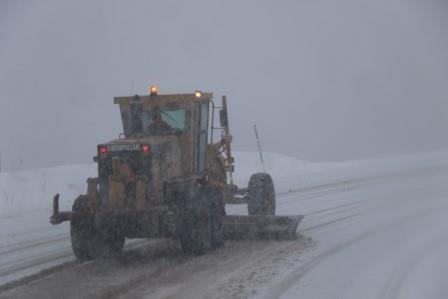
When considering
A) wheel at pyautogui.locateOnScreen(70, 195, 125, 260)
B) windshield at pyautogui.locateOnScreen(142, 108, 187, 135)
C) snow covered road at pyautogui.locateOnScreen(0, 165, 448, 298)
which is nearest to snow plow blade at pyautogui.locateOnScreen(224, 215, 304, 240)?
snow covered road at pyautogui.locateOnScreen(0, 165, 448, 298)

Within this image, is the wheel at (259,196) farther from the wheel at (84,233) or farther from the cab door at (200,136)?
the wheel at (84,233)

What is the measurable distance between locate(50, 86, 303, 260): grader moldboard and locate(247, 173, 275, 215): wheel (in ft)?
4.00

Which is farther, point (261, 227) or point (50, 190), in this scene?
point (50, 190)

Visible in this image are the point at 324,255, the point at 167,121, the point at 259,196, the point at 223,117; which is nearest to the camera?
the point at 324,255

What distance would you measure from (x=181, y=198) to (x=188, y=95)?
1.93 meters

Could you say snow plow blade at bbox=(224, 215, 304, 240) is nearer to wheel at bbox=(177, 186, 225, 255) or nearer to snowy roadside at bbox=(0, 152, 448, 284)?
wheel at bbox=(177, 186, 225, 255)

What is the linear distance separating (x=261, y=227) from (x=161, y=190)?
85.7 inches

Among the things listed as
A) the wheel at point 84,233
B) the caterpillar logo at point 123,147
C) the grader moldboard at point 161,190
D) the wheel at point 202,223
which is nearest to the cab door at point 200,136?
the grader moldboard at point 161,190

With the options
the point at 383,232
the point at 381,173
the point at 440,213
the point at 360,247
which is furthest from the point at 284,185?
the point at 360,247

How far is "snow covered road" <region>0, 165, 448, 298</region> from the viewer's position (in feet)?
25.6

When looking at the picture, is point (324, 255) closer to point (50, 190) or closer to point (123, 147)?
point (123, 147)

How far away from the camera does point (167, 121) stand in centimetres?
1120

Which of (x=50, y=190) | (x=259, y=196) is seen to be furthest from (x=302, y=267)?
(x=50, y=190)

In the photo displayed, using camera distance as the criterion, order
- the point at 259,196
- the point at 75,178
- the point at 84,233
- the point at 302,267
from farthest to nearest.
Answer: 1. the point at 75,178
2. the point at 259,196
3. the point at 84,233
4. the point at 302,267
